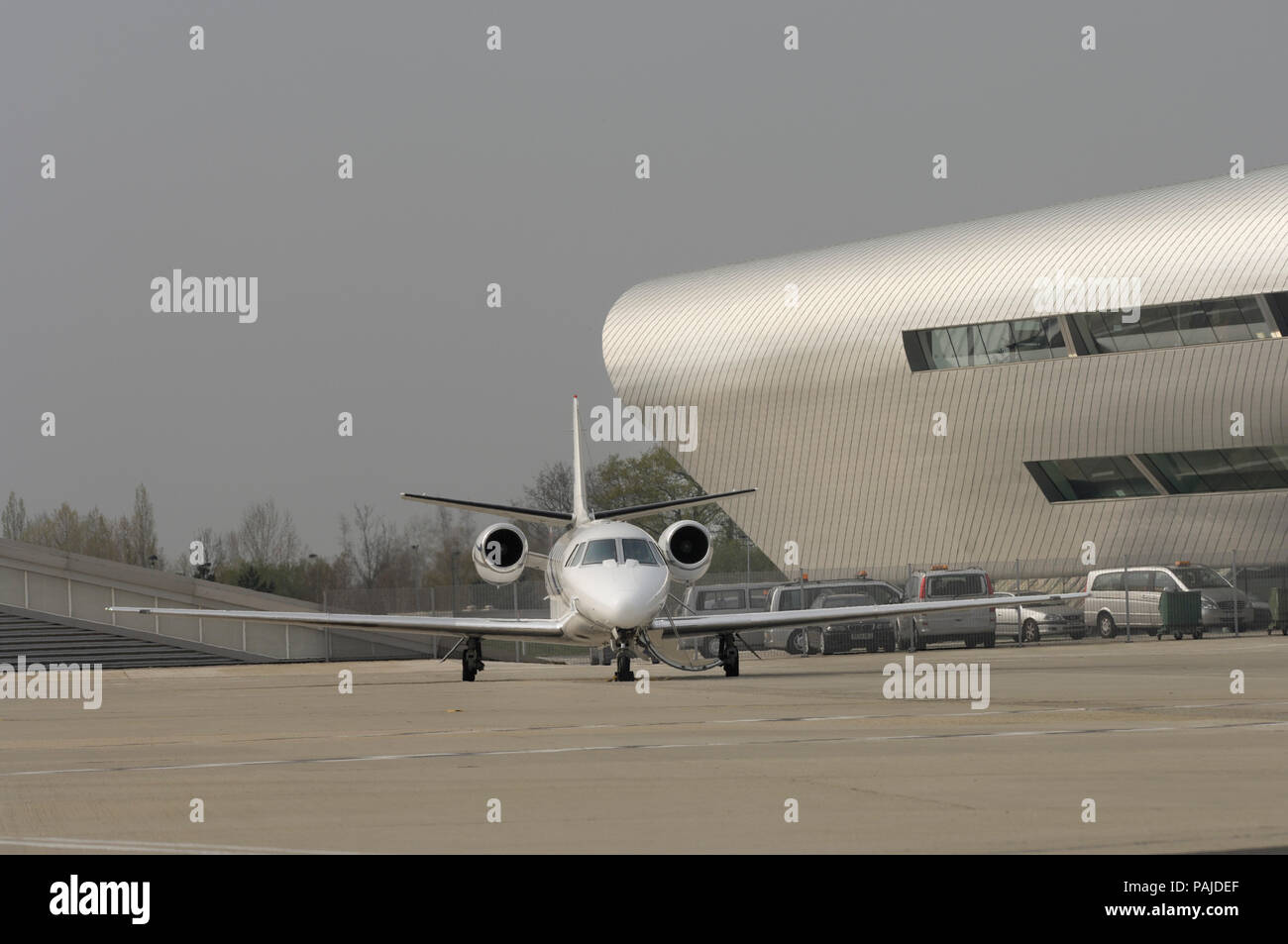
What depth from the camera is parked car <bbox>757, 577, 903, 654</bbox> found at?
1635 inches

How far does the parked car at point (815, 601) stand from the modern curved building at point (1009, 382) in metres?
23.2

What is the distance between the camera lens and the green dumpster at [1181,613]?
4150 cm

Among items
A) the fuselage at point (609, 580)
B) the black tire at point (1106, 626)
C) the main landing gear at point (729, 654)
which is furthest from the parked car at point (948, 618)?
the fuselage at point (609, 580)

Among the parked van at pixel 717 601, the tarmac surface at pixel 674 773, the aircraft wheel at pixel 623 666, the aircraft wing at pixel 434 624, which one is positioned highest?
the parked van at pixel 717 601

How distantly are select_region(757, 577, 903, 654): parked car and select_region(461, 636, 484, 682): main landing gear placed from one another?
13.1 metres

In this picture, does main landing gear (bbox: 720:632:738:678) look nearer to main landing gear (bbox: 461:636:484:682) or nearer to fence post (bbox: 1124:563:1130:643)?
main landing gear (bbox: 461:636:484:682)

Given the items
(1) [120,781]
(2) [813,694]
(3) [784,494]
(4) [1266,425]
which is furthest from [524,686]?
(3) [784,494]

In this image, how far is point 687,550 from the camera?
2745 cm

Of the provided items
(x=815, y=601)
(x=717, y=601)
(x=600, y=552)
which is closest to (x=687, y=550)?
(x=600, y=552)

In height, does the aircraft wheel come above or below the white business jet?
below

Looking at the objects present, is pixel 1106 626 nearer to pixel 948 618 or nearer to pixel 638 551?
pixel 948 618

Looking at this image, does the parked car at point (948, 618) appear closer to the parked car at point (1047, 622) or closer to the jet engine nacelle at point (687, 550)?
the parked car at point (1047, 622)

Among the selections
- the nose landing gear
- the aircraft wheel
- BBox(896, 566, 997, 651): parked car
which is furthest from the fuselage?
BBox(896, 566, 997, 651): parked car
